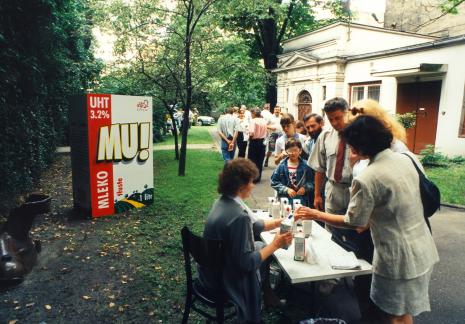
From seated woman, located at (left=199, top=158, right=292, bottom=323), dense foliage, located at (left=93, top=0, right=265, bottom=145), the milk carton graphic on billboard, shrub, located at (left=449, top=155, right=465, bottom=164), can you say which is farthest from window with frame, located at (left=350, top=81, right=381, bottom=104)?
seated woman, located at (left=199, top=158, right=292, bottom=323)

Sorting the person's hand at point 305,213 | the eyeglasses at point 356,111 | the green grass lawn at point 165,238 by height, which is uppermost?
the eyeglasses at point 356,111

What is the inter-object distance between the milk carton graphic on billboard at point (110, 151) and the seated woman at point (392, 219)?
4799 mm

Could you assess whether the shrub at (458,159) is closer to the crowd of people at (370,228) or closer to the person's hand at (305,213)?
the crowd of people at (370,228)

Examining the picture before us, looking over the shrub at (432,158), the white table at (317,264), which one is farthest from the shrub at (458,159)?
the white table at (317,264)

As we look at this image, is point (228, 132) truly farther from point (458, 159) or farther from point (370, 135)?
point (370, 135)

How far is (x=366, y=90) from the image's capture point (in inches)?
615

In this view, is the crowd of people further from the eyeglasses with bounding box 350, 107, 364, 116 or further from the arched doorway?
the arched doorway

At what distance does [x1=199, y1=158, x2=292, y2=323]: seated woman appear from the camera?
8.35 ft

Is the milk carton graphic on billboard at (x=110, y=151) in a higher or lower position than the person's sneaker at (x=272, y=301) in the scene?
higher

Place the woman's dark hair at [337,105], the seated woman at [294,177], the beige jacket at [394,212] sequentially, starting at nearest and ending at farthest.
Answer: the beige jacket at [394,212]
the woman's dark hair at [337,105]
the seated woman at [294,177]

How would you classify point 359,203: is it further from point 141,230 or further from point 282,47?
point 282,47

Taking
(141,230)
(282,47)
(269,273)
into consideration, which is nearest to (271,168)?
(141,230)

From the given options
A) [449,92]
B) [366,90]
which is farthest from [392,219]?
[366,90]

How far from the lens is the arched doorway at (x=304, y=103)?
19.2 meters
